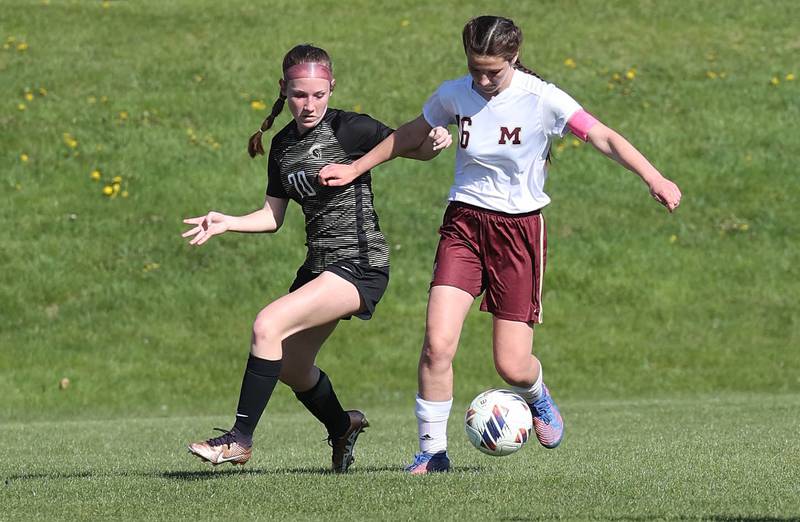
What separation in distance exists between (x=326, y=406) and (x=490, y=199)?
164 cm

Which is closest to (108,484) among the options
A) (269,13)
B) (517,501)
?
(517,501)

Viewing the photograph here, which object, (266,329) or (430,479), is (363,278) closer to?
(266,329)

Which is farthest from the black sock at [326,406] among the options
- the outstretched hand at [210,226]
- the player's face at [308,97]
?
the player's face at [308,97]

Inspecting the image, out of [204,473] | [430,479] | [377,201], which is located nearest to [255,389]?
[204,473]

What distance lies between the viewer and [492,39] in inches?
284

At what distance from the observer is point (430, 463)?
7.62 meters

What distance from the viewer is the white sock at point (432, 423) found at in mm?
7590

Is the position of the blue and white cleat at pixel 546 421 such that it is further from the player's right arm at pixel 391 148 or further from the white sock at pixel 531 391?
the player's right arm at pixel 391 148

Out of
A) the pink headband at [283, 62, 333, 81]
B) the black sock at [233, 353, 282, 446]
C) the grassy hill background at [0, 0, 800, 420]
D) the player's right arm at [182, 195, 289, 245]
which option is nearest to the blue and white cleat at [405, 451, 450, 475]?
the black sock at [233, 353, 282, 446]

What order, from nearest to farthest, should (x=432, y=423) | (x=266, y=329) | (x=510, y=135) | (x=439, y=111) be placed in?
(x=266, y=329) < (x=510, y=135) < (x=432, y=423) < (x=439, y=111)

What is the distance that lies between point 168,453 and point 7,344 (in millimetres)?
8970

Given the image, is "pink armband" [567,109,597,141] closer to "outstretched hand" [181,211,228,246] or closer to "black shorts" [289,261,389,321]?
"black shorts" [289,261,389,321]

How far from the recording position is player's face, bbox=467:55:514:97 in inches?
287

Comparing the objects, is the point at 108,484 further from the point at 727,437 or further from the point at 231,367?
the point at 231,367
